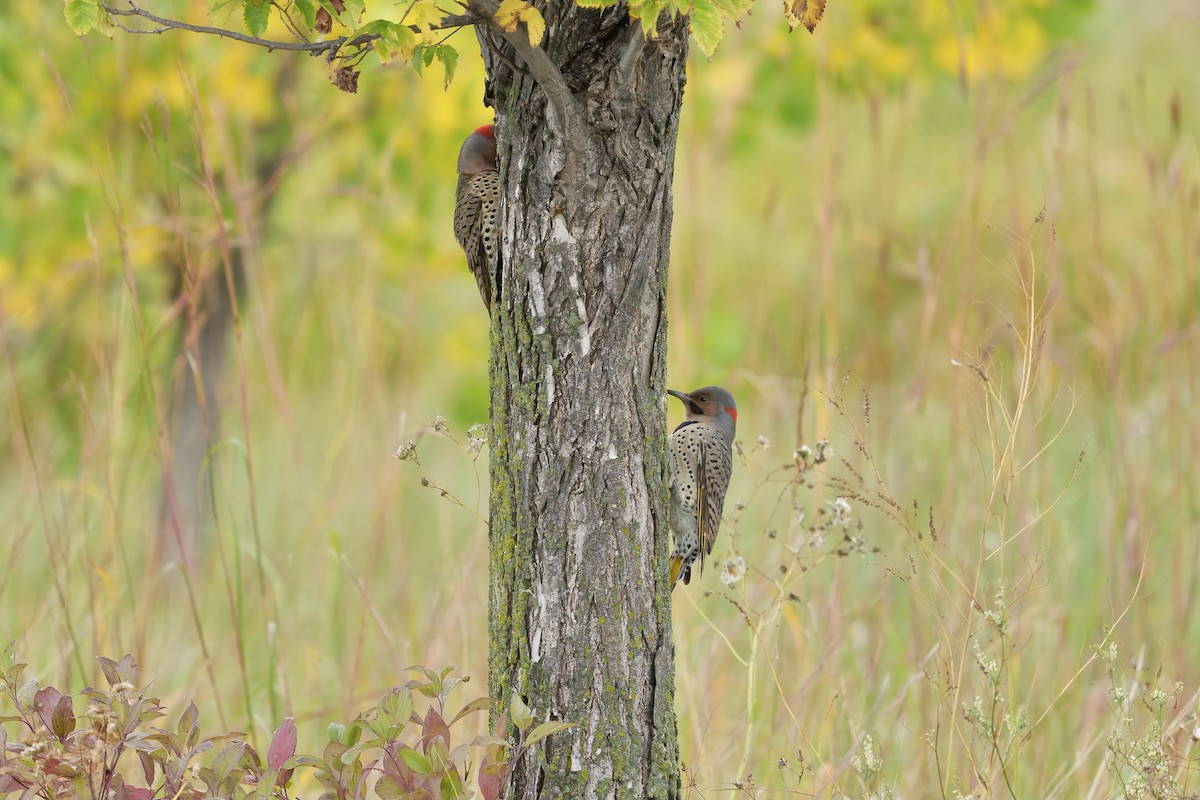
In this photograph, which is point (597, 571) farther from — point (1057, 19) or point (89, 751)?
point (1057, 19)

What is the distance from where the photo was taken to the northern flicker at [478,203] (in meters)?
2.24

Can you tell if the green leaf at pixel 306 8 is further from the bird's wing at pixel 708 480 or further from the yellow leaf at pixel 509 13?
the bird's wing at pixel 708 480

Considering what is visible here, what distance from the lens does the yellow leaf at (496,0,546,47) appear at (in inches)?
51.4

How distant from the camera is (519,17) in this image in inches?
52.2

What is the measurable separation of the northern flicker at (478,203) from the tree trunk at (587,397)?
62 cm

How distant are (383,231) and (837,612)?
2.40 meters

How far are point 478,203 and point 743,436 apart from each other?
3650 millimetres

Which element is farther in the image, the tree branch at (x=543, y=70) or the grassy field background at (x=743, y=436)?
the grassy field background at (x=743, y=436)

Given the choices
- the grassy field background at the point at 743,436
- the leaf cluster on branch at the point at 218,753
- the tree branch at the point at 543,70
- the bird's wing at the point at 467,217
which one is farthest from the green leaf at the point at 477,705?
the bird's wing at the point at 467,217

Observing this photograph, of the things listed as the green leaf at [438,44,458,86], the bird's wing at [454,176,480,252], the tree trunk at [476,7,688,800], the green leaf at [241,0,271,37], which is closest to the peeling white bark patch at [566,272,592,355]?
the tree trunk at [476,7,688,800]

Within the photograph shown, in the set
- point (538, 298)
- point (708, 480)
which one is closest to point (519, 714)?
point (538, 298)

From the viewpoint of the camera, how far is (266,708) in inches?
132

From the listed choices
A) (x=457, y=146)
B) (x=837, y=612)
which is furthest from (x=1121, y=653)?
(x=457, y=146)

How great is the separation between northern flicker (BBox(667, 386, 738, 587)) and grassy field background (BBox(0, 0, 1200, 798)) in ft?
0.50
